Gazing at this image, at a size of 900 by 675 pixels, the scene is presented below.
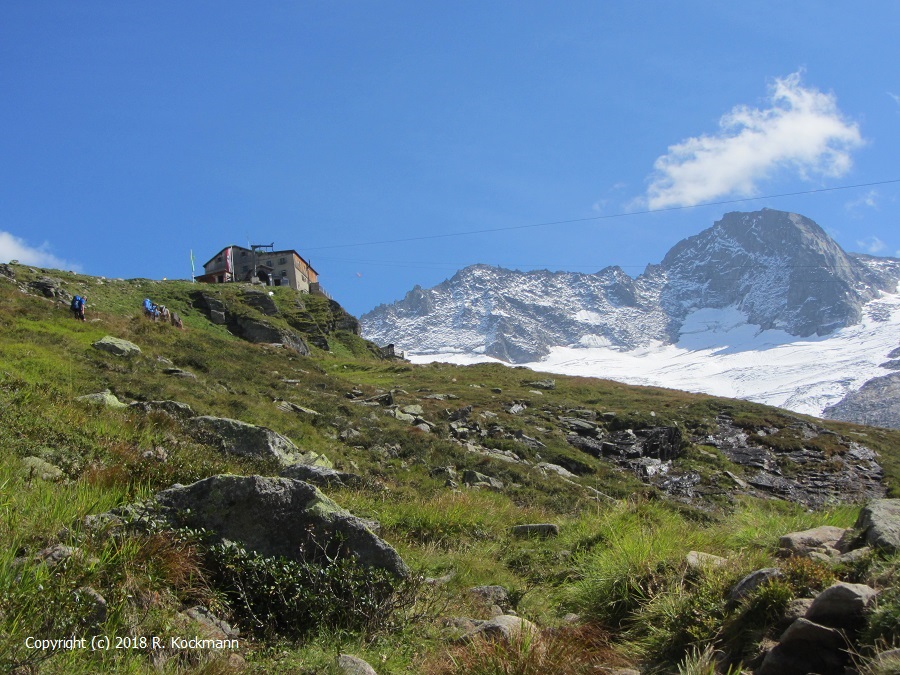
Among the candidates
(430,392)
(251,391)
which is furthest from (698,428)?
(251,391)

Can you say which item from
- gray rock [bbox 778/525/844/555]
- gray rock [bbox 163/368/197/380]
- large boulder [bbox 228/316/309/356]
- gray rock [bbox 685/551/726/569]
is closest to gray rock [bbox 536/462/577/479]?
gray rock [bbox 163/368/197/380]

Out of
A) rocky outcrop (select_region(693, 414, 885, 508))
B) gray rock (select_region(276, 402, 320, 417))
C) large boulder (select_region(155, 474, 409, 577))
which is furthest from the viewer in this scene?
rocky outcrop (select_region(693, 414, 885, 508))

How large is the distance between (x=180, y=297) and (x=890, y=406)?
703ft

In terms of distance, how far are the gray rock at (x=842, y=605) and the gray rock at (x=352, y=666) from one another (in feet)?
9.82

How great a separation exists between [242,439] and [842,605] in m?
10.1

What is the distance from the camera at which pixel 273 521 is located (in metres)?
5.73

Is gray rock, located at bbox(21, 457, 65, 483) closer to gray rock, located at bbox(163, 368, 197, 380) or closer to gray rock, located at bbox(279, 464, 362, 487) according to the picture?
gray rock, located at bbox(279, 464, 362, 487)

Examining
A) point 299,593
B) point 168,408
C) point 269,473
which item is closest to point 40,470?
point 299,593

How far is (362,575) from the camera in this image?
5469mm

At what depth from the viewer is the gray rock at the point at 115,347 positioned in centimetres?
2006

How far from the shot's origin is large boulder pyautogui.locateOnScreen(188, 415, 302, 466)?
1162 cm

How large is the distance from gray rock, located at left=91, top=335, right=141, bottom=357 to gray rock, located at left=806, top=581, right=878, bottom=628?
20.3 metres

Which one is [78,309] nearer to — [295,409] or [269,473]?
[295,409]

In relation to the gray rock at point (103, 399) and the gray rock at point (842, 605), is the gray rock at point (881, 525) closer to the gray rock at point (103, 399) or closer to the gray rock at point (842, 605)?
the gray rock at point (842, 605)
